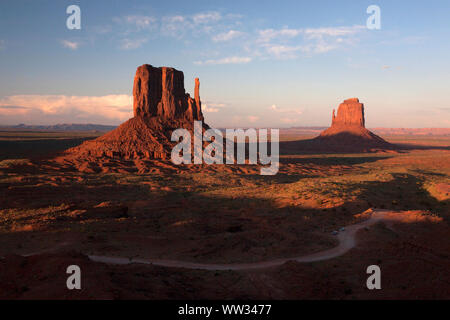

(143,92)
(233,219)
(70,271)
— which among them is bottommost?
(233,219)

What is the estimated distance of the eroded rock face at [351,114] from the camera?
129 meters

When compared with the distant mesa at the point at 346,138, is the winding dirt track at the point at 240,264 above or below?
below

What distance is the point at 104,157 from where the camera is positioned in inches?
2124

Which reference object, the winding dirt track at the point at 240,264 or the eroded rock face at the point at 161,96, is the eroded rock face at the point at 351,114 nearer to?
the eroded rock face at the point at 161,96

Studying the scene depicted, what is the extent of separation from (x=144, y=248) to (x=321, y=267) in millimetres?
10524

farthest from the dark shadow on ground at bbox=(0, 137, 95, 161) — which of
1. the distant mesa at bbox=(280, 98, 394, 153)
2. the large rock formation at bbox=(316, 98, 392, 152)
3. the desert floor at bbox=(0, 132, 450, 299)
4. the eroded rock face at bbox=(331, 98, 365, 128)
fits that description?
the eroded rock face at bbox=(331, 98, 365, 128)

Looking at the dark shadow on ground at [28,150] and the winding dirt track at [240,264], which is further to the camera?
the dark shadow on ground at [28,150]

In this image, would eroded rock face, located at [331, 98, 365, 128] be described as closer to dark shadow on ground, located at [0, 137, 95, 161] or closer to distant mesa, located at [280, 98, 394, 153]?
distant mesa, located at [280, 98, 394, 153]

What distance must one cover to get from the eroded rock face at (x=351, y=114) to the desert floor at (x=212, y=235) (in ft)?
299

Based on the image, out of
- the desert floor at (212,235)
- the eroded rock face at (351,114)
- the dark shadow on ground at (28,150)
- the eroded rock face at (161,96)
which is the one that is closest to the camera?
the desert floor at (212,235)

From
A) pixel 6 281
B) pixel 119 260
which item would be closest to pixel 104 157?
pixel 119 260

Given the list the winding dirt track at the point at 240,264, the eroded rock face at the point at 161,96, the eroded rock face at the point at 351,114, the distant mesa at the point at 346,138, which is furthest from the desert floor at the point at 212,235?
the eroded rock face at the point at 351,114

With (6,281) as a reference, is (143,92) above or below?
above
